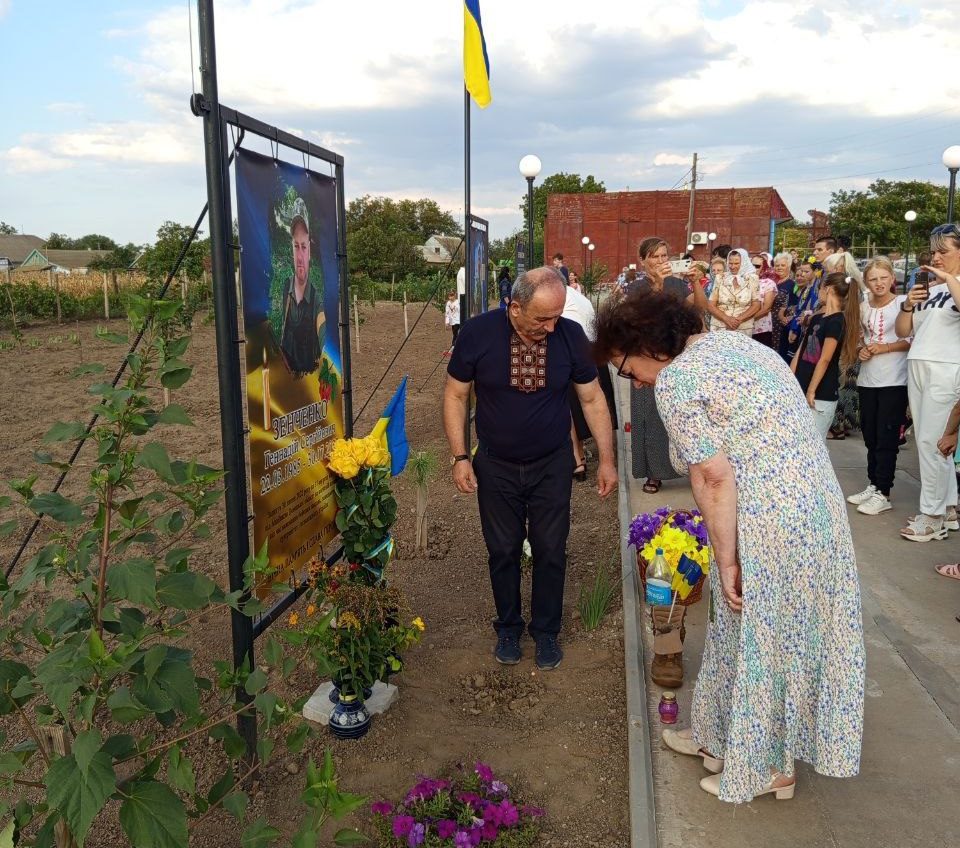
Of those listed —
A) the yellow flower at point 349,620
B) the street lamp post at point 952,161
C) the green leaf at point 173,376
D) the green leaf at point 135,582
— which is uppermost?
the street lamp post at point 952,161

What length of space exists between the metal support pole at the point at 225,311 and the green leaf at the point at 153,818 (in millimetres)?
684

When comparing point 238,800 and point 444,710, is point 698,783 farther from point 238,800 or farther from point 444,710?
point 238,800

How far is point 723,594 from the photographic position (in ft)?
7.91

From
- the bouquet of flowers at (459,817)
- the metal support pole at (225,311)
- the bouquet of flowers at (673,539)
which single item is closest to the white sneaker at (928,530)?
the bouquet of flowers at (673,539)

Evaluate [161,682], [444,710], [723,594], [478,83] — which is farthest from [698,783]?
[478,83]

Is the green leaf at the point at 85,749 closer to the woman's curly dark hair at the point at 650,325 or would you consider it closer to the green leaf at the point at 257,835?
the green leaf at the point at 257,835

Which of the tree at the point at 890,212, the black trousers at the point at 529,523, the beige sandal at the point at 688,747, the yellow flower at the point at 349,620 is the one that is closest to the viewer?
the beige sandal at the point at 688,747

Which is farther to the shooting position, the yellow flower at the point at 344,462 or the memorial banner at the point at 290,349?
the yellow flower at the point at 344,462

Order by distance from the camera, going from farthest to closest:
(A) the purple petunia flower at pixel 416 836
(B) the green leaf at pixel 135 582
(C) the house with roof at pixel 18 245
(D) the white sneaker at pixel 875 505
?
(C) the house with roof at pixel 18 245 < (D) the white sneaker at pixel 875 505 < (A) the purple petunia flower at pixel 416 836 < (B) the green leaf at pixel 135 582

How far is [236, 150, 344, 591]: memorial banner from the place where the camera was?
2.67m

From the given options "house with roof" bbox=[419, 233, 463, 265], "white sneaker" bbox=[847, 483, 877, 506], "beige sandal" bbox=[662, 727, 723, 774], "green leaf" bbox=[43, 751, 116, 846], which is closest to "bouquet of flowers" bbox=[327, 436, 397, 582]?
"beige sandal" bbox=[662, 727, 723, 774]

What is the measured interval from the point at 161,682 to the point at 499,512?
2.07 metres

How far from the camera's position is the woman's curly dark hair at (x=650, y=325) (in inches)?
95.2

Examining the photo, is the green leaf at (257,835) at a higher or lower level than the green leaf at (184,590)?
lower
